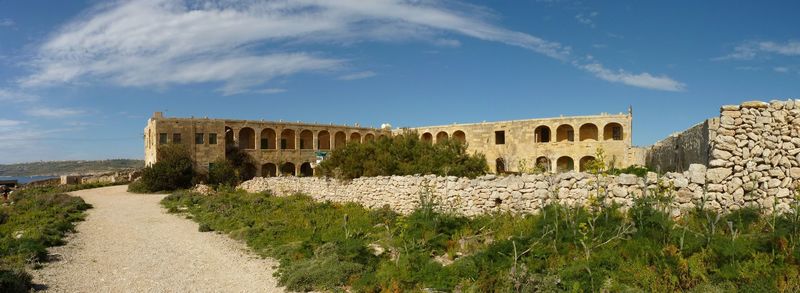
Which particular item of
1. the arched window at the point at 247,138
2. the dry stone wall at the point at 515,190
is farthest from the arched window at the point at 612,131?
the arched window at the point at 247,138

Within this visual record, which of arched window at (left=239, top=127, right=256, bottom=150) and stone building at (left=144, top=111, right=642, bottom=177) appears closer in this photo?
stone building at (left=144, top=111, right=642, bottom=177)

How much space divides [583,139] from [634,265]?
33614 millimetres

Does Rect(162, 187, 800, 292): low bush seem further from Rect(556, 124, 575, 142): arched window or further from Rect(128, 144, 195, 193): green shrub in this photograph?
Rect(556, 124, 575, 142): arched window

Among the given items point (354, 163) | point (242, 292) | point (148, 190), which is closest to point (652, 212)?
point (242, 292)

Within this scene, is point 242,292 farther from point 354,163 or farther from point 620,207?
point 354,163

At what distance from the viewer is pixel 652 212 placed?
8367 mm

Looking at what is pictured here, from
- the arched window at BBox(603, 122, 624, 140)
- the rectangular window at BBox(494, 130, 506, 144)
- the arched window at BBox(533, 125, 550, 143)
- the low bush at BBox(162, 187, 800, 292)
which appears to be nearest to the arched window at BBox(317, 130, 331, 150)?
the rectangular window at BBox(494, 130, 506, 144)

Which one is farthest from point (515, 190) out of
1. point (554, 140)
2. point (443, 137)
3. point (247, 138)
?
point (247, 138)

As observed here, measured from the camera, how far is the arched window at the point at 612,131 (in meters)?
35.7

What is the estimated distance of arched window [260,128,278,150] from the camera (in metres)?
41.7

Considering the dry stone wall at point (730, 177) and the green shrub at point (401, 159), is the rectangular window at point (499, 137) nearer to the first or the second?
the green shrub at point (401, 159)

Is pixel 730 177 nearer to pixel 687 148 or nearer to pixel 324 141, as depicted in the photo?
pixel 687 148

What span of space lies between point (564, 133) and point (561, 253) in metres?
32.8

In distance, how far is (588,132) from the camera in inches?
1508
